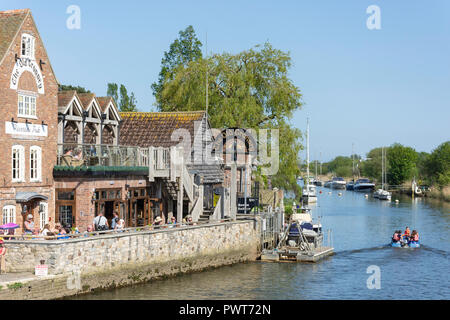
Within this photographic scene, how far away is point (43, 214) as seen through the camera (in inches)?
1373

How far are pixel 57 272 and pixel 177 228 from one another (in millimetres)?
9217

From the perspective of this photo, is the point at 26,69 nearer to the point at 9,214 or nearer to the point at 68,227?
the point at 9,214

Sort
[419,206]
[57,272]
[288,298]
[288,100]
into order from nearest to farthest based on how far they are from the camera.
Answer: [57,272] → [288,298] → [288,100] → [419,206]

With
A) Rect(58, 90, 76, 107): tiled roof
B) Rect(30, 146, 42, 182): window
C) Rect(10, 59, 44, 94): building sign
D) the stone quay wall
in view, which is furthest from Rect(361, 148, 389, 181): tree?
Rect(30, 146, 42, 182): window

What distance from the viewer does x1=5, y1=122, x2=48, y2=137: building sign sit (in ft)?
108

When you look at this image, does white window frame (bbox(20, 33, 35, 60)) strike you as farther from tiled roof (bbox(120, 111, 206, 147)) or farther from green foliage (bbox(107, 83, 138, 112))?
green foliage (bbox(107, 83, 138, 112))

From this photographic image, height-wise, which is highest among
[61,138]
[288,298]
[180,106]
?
[180,106]

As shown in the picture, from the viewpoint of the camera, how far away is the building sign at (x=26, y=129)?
108 feet

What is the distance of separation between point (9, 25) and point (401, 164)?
13611 centimetres

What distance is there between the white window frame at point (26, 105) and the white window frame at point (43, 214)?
4.33m

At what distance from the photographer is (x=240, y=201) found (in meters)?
44.5

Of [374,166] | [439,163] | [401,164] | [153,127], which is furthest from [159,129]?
[374,166]
